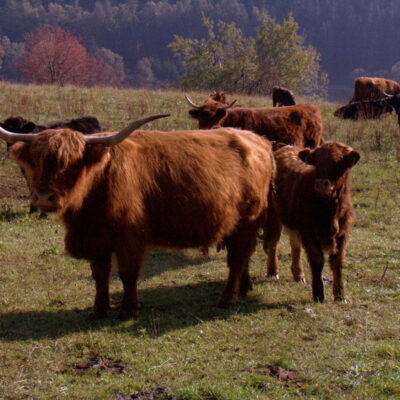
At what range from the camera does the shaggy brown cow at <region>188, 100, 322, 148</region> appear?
8.83 metres

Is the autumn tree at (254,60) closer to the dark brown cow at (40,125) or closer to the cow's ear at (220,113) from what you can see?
the dark brown cow at (40,125)

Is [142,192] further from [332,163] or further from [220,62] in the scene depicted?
[220,62]

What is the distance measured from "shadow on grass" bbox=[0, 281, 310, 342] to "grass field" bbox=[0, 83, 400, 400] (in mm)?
11

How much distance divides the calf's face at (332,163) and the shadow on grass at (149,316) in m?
1.30

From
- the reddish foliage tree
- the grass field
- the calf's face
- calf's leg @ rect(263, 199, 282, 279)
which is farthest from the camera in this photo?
the reddish foliage tree

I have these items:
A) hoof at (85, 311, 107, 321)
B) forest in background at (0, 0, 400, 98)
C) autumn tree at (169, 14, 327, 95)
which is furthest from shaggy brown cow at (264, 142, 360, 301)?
forest in background at (0, 0, 400, 98)

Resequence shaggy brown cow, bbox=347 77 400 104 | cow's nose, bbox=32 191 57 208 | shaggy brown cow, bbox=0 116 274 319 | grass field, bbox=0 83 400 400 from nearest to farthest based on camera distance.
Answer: grass field, bbox=0 83 400 400
cow's nose, bbox=32 191 57 208
shaggy brown cow, bbox=0 116 274 319
shaggy brown cow, bbox=347 77 400 104

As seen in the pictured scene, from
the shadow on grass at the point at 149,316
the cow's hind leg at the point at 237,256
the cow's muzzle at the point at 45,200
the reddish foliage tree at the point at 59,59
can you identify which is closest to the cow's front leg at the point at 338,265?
the shadow on grass at the point at 149,316

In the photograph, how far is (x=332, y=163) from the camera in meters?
4.61

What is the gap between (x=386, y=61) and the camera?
75.9 m

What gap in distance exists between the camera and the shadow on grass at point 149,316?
4234mm

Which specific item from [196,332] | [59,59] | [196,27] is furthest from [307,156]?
[196,27]

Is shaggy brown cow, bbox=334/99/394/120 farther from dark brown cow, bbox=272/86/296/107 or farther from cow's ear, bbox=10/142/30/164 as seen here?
cow's ear, bbox=10/142/30/164

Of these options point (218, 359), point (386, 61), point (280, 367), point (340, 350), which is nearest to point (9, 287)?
point (218, 359)
